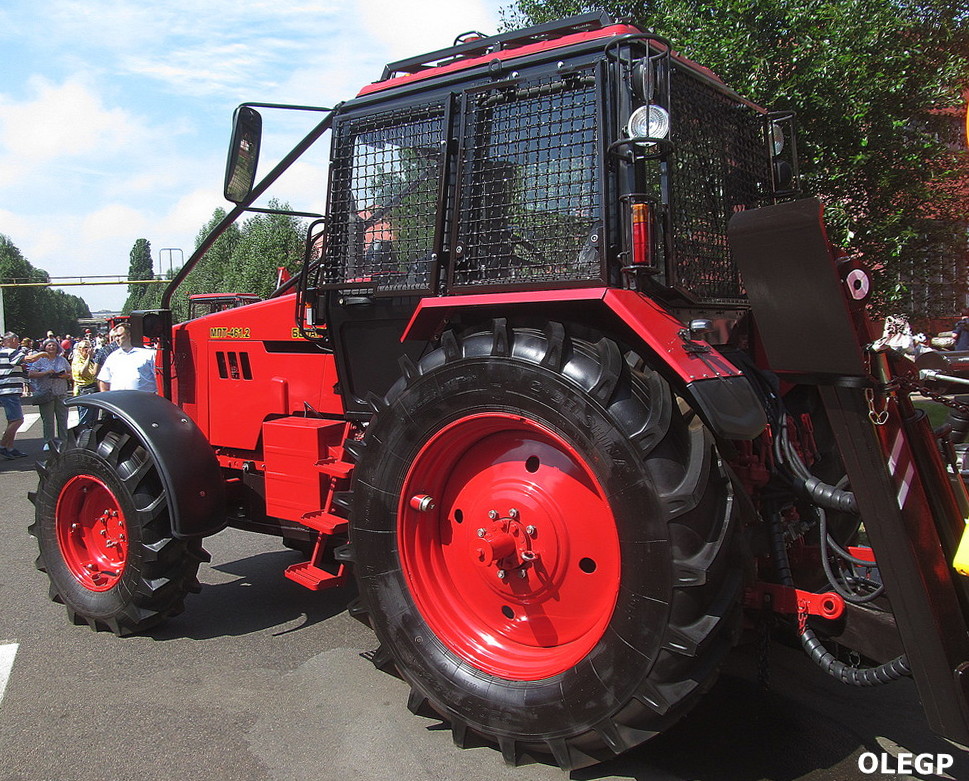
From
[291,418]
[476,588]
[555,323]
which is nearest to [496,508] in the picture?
[476,588]

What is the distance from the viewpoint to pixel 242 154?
3771 mm

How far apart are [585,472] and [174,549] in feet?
7.76

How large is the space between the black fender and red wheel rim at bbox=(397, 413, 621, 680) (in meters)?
1.43

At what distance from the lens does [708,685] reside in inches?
102

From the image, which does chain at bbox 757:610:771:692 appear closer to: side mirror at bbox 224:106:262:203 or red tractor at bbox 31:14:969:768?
red tractor at bbox 31:14:969:768

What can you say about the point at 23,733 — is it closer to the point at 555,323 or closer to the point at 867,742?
the point at 555,323

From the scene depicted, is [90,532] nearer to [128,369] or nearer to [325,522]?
[325,522]

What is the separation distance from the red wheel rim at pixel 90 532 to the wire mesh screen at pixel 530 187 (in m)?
2.60

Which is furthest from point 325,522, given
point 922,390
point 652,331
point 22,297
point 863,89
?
point 22,297

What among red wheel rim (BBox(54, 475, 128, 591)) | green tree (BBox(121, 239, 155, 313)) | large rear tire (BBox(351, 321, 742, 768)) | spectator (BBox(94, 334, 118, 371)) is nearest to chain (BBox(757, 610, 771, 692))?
large rear tire (BBox(351, 321, 742, 768))

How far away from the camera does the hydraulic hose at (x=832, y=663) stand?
2430mm

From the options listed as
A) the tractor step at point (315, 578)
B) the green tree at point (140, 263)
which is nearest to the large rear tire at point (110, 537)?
the tractor step at point (315, 578)

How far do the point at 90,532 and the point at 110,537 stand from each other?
0.72 feet

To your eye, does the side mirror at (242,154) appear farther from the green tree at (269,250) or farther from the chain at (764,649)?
the green tree at (269,250)
